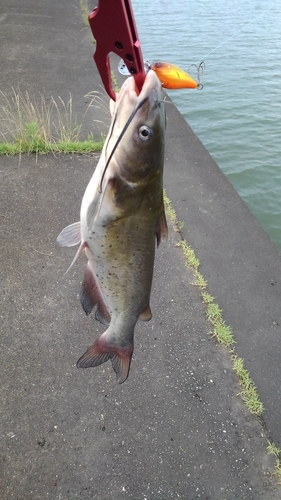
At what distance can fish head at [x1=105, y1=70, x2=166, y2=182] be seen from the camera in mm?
1486

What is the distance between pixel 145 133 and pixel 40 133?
4236 mm

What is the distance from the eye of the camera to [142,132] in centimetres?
154

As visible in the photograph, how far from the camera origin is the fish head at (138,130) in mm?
1486

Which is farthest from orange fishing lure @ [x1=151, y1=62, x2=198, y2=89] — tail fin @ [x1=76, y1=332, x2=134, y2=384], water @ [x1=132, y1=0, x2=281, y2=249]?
water @ [x1=132, y1=0, x2=281, y2=249]

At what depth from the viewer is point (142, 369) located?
3305 millimetres

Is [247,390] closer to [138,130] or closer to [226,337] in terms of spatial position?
[226,337]

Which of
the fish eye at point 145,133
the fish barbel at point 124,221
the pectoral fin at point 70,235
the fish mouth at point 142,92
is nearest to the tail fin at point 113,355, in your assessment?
the fish barbel at point 124,221

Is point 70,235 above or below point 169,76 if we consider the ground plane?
below

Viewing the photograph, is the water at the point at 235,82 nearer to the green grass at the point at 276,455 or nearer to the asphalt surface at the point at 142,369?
the asphalt surface at the point at 142,369

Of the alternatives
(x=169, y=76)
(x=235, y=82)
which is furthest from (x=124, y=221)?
(x=235, y=82)

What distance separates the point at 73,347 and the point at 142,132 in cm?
224

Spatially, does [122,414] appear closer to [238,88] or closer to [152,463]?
[152,463]

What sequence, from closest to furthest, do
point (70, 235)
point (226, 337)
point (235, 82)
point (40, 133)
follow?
point (70, 235)
point (226, 337)
point (40, 133)
point (235, 82)

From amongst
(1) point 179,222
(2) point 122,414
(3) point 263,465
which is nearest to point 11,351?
(2) point 122,414
